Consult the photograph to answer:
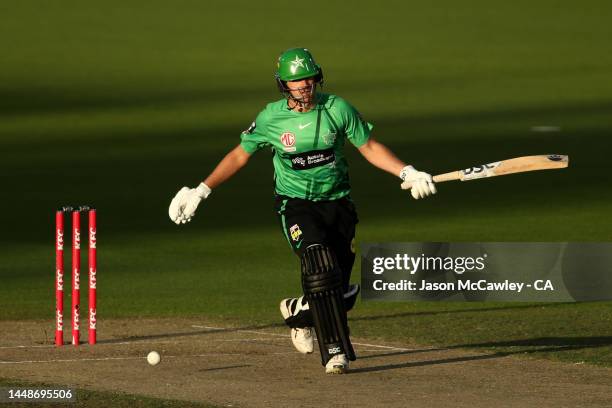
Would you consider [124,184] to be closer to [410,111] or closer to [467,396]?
[410,111]

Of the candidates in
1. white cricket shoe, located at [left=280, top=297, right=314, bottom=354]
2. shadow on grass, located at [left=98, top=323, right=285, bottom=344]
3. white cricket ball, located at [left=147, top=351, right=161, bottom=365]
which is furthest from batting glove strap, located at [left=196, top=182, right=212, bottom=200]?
shadow on grass, located at [left=98, top=323, right=285, bottom=344]

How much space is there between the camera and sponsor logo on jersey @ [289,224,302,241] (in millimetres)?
11359

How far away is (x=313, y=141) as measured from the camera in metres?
11.3

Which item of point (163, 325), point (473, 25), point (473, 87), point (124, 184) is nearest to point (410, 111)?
point (473, 87)

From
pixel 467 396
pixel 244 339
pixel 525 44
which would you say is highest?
pixel 525 44

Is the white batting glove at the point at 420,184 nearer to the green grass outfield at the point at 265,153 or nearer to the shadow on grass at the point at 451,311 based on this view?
the green grass outfield at the point at 265,153

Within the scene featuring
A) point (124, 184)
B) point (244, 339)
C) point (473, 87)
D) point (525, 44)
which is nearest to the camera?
point (244, 339)

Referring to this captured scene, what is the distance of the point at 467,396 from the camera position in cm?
1035

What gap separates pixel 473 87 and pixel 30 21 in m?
20.5

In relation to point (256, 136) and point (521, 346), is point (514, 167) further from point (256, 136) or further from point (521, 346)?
point (521, 346)

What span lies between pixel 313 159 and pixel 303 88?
47 centimetres

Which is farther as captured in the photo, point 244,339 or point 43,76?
point 43,76

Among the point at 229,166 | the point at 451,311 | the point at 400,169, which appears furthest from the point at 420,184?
the point at 451,311

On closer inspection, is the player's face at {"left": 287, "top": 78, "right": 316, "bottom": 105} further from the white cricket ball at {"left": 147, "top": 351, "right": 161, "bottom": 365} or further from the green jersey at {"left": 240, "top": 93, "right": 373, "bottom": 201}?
the white cricket ball at {"left": 147, "top": 351, "right": 161, "bottom": 365}
